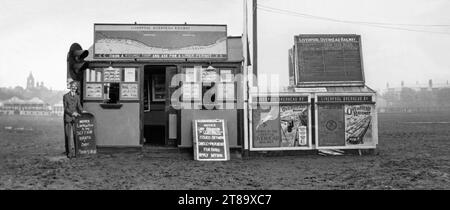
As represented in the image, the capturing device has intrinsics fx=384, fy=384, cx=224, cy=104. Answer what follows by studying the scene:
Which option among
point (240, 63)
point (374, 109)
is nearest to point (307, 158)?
point (374, 109)

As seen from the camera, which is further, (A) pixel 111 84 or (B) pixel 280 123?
(A) pixel 111 84

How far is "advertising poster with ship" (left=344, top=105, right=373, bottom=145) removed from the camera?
34.4ft

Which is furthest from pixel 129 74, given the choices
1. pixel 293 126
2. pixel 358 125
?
pixel 358 125

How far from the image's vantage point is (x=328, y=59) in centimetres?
1102

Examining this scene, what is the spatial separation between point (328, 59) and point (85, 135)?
7026 millimetres

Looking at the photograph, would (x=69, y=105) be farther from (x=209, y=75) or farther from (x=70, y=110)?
(x=209, y=75)

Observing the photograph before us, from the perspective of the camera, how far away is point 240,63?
10461 mm

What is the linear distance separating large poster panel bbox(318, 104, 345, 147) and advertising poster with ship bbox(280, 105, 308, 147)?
0.44 m

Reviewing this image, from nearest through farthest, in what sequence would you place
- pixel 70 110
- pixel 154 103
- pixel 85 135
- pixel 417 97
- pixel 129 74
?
1. pixel 70 110
2. pixel 85 135
3. pixel 129 74
4. pixel 154 103
5. pixel 417 97

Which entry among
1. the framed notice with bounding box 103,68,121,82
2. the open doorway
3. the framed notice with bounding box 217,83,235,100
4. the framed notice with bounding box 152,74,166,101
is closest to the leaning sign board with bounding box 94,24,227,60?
the framed notice with bounding box 103,68,121,82

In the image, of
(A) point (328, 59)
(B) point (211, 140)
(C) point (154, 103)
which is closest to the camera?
(B) point (211, 140)

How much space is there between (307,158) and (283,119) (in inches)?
47.4

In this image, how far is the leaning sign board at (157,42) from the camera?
10.4 meters

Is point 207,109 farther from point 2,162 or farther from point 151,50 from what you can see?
point 2,162
